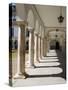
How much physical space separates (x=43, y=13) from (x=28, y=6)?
0.75 ft

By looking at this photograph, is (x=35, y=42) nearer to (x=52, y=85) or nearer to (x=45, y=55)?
(x=45, y=55)

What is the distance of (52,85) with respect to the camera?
117 inches

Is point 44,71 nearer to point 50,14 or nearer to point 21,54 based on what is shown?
point 21,54

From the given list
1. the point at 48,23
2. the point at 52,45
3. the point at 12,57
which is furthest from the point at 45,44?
the point at 12,57

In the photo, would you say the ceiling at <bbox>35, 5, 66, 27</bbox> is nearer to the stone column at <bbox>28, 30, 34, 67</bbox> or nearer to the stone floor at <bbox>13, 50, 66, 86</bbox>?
the stone column at <bbox>28, 30, 34, 67</bbox>

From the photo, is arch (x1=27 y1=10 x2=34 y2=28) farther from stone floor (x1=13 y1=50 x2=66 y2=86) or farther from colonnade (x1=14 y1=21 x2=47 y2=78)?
stone floor (x1=13 y1=50 x2=66 y2=86)

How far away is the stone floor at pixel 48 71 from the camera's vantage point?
2.89 metres

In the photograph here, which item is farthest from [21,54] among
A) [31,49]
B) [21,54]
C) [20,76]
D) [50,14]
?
[50,14]

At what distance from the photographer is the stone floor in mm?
2893

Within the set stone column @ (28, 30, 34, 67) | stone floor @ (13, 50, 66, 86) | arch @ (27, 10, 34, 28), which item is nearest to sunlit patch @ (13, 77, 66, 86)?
stone floor @ (13, 50, 66, 86)

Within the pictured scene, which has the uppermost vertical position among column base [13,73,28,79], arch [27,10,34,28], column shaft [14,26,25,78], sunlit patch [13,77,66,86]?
arch [27,10,34,28]

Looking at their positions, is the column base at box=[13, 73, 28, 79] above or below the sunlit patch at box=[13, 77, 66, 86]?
above

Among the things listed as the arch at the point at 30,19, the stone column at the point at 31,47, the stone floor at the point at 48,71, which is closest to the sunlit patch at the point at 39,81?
the stone floor at the point at 48,71

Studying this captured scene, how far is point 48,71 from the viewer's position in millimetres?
2947
